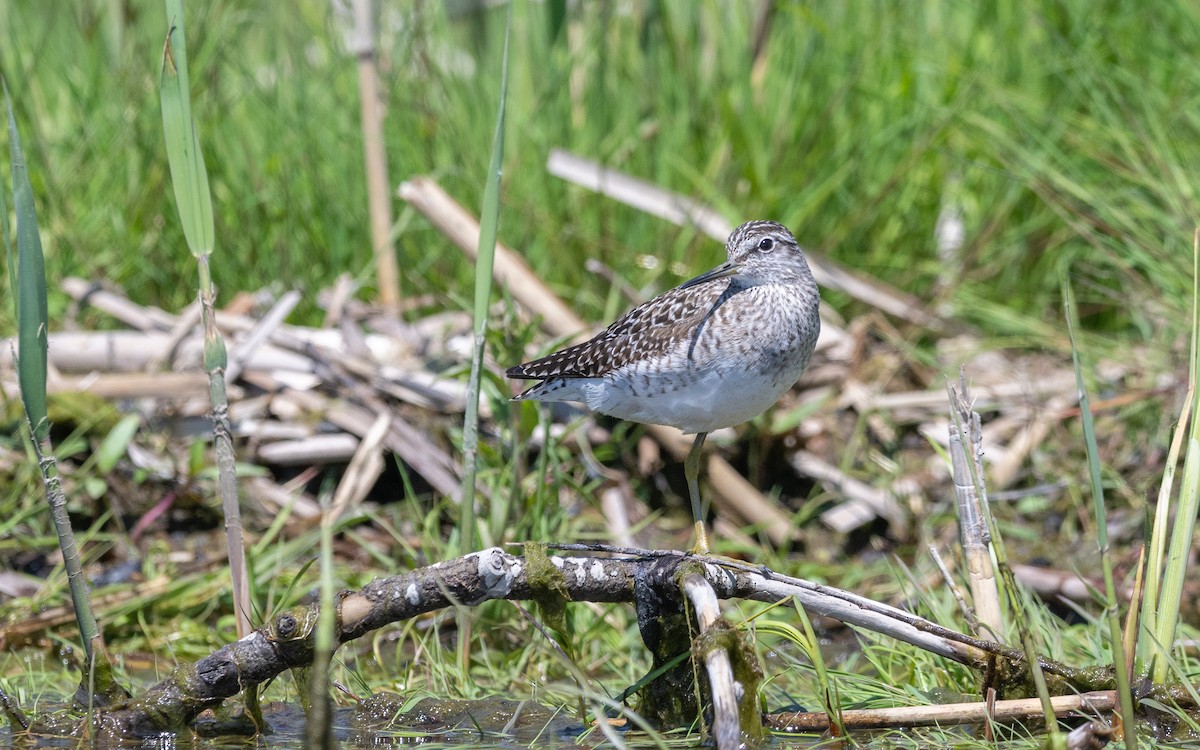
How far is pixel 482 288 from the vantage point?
3.75m

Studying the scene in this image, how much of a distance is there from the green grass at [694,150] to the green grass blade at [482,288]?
6.34 ft

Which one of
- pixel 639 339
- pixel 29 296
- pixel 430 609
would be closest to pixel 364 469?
pixel 639 339

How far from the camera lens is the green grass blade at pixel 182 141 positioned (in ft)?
10.8

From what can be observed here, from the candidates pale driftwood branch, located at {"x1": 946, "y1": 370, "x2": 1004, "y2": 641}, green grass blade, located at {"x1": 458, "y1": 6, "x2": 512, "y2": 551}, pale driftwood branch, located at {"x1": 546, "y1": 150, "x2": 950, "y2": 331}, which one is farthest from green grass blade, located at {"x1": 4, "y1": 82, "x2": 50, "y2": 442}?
pale driftwood branch, located at {"x1": 546, "y1": 150, "x2": 950, "y2": 331}

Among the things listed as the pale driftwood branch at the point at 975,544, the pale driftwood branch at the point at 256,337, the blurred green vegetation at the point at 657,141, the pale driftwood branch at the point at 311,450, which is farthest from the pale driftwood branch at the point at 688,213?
the pale driftwood branch at the point at 975,544

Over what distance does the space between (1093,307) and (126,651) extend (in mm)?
5723

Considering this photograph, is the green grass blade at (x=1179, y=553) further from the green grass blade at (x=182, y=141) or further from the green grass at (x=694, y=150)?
the green grass blade at (x=182, y=141)

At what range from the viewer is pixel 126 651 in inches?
184

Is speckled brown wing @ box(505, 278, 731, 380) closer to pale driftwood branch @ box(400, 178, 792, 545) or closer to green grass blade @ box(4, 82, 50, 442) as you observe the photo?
pale driftwood branch @ box(400, 178, 792, 545)

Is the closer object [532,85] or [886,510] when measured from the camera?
[886,510]

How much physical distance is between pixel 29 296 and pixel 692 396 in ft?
6.98

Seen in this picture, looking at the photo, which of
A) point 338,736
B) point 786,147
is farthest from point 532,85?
point 338,736

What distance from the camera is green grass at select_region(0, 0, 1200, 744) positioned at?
629 cm

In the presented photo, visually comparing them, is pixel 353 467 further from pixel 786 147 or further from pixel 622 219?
pixel 786 147
